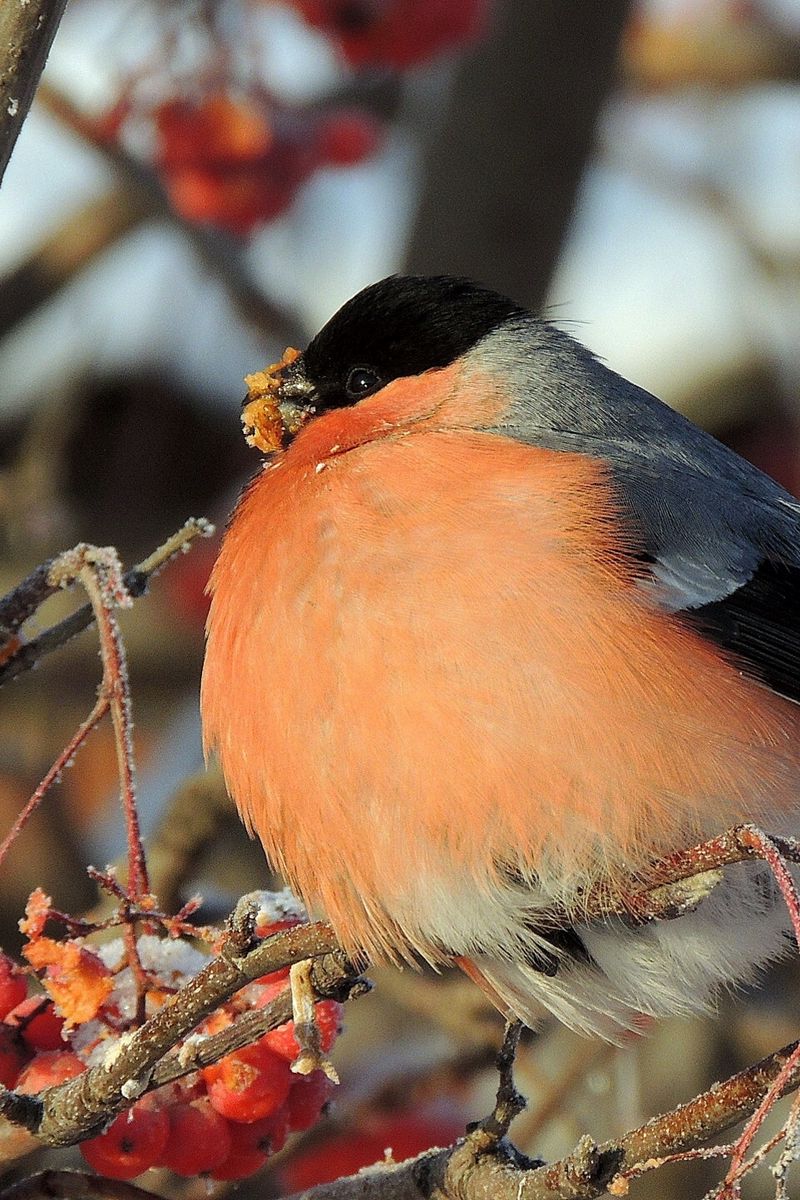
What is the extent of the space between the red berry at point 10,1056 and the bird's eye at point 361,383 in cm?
105

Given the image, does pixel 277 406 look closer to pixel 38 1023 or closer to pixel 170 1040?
pixel 38 1023

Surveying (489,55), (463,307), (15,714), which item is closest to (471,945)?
(463,307)

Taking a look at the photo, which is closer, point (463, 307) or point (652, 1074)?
point (463, 307)

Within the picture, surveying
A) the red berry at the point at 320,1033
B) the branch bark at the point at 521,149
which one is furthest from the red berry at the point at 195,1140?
the branch bark at the point at 521,149

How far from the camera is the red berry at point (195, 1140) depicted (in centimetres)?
189

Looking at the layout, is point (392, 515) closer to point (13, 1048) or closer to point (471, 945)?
point (471, 945)

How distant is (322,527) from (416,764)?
39 centimetres

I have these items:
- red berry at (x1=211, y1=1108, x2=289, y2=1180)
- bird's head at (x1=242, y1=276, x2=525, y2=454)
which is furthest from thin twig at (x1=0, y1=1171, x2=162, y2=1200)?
bird's head at (x1=242, y1=276, x2=525, y2=454)

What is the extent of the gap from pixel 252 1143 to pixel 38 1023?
0.30 metres

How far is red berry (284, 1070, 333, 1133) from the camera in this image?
1.98 m

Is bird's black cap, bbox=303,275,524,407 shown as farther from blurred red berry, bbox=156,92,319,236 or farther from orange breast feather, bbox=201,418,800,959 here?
blurred red berry, bbox=156,92,319,236

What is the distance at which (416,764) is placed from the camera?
1.86 meters

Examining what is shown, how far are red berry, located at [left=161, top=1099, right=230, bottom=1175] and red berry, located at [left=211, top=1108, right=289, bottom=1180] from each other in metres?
0.03

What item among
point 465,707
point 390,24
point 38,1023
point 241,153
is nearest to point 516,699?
point 465,707
